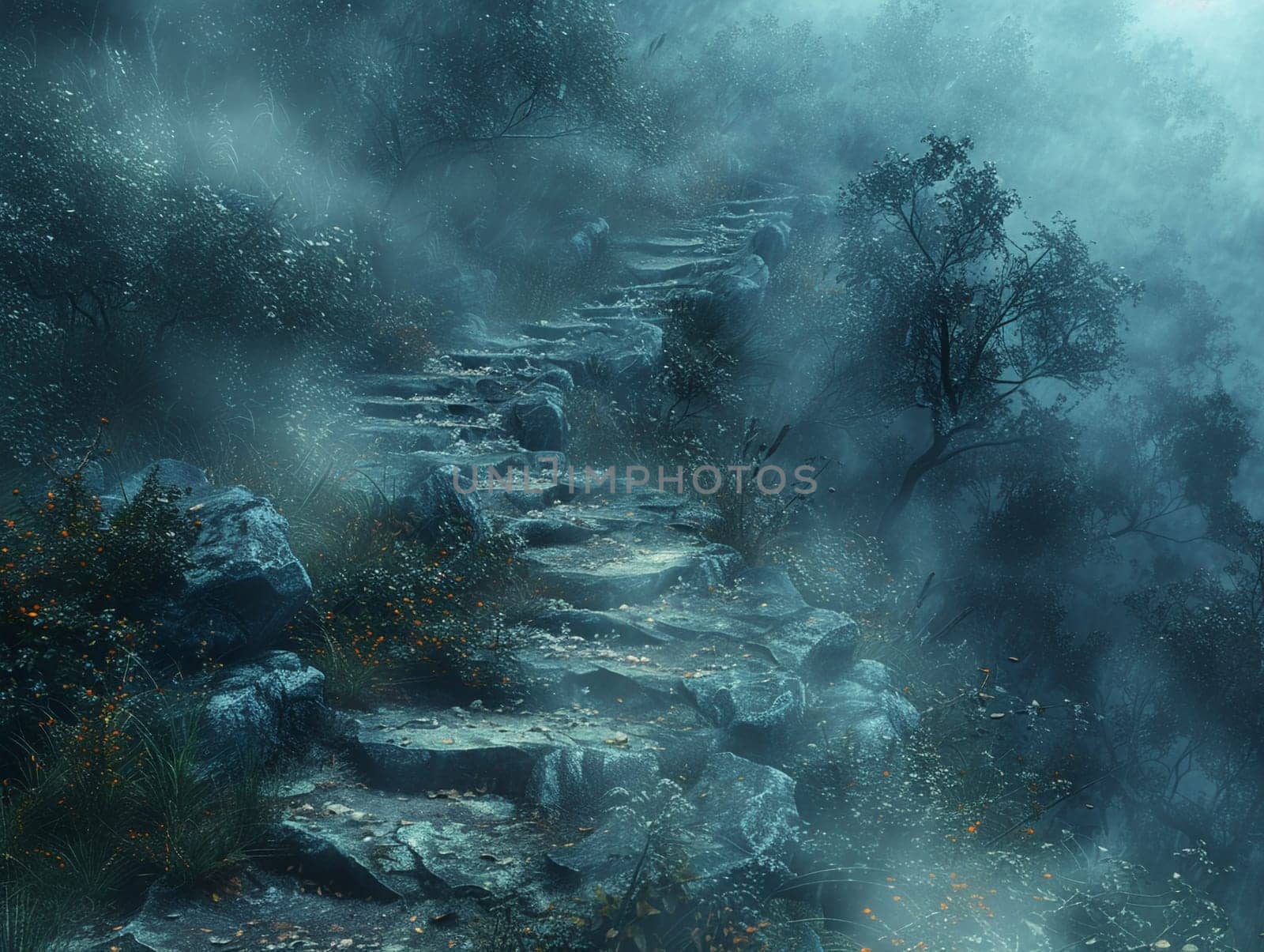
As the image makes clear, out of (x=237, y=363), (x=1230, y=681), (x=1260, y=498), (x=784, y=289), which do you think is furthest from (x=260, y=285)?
(x=1260, y=498)

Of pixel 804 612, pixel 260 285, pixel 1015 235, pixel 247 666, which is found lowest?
pixel 247 666

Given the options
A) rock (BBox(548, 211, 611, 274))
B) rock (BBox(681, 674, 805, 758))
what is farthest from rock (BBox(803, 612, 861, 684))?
rock (BBox(548, 211, 611, 274))

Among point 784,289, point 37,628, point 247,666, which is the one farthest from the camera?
point 784,289

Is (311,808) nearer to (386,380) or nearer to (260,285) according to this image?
(260,285)

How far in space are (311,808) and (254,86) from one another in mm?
10057

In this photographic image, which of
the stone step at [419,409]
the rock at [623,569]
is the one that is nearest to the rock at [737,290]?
the stone step at [419,409]

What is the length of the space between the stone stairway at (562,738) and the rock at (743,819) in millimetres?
13

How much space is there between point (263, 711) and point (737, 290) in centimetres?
1248

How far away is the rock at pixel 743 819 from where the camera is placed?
171 inches

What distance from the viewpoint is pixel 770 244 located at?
19.2 meters

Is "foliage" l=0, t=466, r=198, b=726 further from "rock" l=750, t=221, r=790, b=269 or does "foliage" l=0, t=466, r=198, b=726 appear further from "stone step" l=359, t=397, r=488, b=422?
"rock" l=750, t=221, r=790, b=269

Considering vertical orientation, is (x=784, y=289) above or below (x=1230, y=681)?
above

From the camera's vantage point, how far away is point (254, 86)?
37.3 feet
